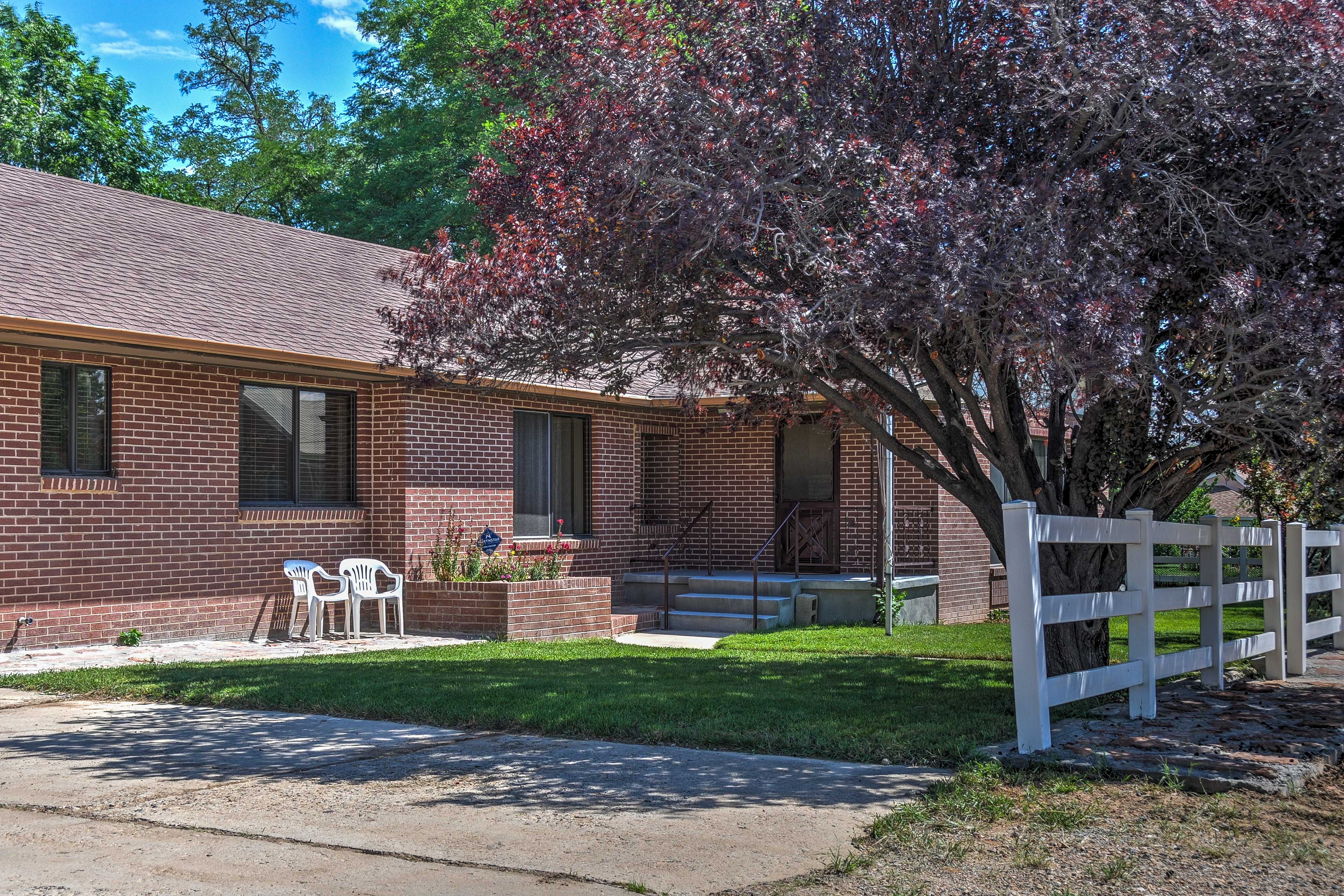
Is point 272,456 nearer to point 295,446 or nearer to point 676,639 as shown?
point 295,446

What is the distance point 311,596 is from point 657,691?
622 centimetres

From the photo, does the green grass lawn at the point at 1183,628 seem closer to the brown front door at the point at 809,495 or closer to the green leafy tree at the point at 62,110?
the brown front door at the point at 809,495

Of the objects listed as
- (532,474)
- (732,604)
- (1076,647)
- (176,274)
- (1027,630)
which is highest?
(176,274)

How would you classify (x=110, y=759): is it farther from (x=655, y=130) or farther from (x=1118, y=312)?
(x=1118, y=312)

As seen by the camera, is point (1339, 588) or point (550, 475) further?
point (550, 475)

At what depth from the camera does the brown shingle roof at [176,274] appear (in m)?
12.5

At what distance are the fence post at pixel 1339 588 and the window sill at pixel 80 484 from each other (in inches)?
469

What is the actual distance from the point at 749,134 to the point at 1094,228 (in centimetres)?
230

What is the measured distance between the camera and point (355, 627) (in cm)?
1430

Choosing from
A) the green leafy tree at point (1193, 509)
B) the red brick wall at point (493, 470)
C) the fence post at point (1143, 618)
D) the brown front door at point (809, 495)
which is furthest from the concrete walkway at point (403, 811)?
the green leafy tree at point (1193, 509)

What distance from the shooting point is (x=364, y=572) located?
15.1 m

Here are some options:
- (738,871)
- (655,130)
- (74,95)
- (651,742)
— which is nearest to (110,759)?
(651,742)

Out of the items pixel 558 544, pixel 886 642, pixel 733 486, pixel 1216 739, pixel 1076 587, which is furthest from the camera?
pixel 733 486

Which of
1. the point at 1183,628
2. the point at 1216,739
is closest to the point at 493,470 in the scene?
the point at 1183,628
